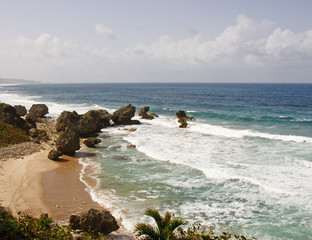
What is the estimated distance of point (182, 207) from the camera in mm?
14602

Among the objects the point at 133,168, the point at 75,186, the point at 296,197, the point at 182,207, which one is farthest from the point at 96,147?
the point at 296,197

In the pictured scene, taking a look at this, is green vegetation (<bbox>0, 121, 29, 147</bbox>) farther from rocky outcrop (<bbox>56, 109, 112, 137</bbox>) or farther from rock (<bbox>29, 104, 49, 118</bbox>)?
rock (<bbox>29, 104, 49, 118</bbox>)

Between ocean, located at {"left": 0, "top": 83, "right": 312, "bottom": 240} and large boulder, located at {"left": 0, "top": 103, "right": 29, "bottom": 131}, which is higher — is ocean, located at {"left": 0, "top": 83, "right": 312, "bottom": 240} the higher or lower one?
the lower one

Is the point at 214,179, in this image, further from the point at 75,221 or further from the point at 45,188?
the point at 45,188

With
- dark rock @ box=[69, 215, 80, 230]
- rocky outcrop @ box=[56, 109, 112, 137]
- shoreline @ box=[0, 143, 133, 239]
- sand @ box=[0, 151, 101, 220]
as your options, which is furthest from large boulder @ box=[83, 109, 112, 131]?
dark rock @ box=[69, 215, 80, 230]

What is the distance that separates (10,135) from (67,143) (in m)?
8.31

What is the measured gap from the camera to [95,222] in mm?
11094

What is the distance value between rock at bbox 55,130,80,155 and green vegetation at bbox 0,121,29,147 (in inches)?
236

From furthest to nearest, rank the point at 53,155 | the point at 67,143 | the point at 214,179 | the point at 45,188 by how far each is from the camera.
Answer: the point at 67,143 → the point at 53,155 → the point at 214,179 → the point at 45,188

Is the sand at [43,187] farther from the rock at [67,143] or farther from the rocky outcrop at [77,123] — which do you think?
the rocky outcrop at [77,123]

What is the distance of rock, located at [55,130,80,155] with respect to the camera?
24531mm

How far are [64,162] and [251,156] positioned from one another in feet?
56.8

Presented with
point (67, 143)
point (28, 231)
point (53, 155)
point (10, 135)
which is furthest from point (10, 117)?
point (28, 231)

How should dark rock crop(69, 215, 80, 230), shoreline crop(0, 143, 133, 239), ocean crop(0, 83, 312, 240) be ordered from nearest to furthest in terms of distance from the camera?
1. dark rock crop(69, 215, 80, 230)
2. ocean crop(0, 83, 312, 240)
3. shoreline crop(0, 143, 133, 239)
